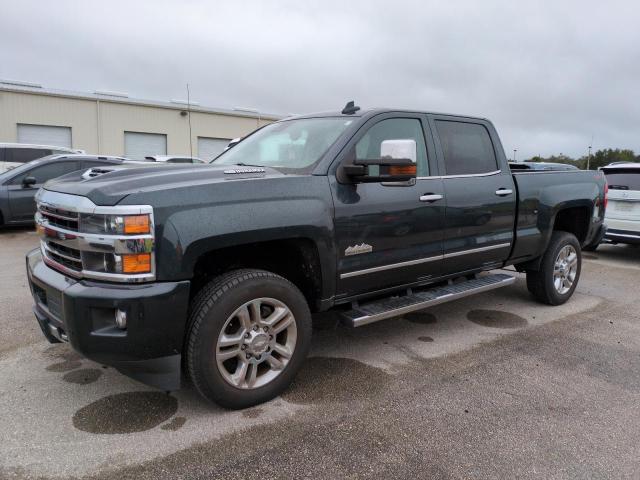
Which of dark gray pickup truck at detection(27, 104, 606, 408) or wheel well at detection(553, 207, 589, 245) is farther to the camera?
wheel well at detection(553, 207, 589, 245)

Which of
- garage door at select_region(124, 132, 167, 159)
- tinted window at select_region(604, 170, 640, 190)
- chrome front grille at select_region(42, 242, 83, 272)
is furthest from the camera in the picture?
garage door at select_region(124, 132, 167, 159)

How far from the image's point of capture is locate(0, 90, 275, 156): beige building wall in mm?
20312

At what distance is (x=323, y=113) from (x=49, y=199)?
217 centimetres

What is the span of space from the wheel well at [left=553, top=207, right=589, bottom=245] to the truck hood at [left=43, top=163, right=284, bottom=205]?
388 cm

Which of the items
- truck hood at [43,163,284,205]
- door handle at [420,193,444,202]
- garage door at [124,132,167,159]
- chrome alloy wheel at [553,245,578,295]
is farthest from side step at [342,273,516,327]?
garage door at [124,132,167,159]

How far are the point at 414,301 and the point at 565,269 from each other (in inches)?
99.5

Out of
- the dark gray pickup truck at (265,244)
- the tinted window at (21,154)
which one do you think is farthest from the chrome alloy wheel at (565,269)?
the tinted window at (21,154)

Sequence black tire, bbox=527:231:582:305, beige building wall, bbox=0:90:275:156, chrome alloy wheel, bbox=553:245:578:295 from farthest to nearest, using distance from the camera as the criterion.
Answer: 1. beige building wall, bbox=0:90:275:156
2. chrome alloy wheel, bbox=553:245:578:295
3. black tire, bbox=527:231:582:305

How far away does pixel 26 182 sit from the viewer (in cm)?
955

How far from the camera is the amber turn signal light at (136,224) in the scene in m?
2.45

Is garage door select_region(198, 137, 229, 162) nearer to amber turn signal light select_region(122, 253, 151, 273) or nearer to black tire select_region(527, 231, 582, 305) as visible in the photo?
black tire select_region(527, 231, 582, 305)

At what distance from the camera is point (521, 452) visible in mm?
2545

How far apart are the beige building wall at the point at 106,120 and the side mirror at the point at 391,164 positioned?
22038mm

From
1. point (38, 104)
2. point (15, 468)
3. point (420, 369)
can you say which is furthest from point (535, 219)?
point (38, 104)
